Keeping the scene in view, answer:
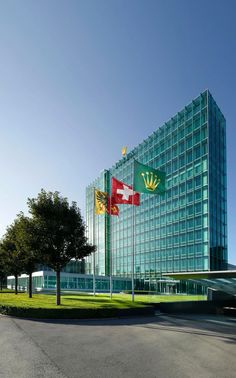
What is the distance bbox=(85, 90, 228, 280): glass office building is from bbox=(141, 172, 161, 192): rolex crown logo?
67.9ft

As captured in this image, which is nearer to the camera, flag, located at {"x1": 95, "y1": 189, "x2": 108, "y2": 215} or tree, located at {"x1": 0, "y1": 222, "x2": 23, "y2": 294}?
flag, located at {"x1": 95, "y1": 189, "x2": 108, "y2": 215}

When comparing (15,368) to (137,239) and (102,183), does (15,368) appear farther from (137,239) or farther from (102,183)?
(102,183)

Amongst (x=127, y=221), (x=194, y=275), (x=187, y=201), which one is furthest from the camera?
(x=127, y=221)

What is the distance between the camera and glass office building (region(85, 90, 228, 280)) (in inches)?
2365

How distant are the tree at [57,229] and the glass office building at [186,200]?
18961 mm

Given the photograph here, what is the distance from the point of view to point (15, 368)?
35.5 ft

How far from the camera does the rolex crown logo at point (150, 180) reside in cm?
3222

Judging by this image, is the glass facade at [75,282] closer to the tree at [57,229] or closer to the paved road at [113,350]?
the tree at [57,229]

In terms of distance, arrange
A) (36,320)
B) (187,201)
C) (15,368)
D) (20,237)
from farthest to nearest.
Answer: (187,201)
(20,237)
(36,320)
(15,368)

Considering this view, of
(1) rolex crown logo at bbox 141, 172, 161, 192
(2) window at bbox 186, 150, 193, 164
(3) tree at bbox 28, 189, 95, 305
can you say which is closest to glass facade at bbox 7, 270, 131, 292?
A: (2) window at bbox 186, 150, 193, 164

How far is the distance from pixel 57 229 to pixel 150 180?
8.72 m

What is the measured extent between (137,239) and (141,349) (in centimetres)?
6766

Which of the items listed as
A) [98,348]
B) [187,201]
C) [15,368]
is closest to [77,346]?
[98,348]

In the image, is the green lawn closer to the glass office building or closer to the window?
the glass office building
